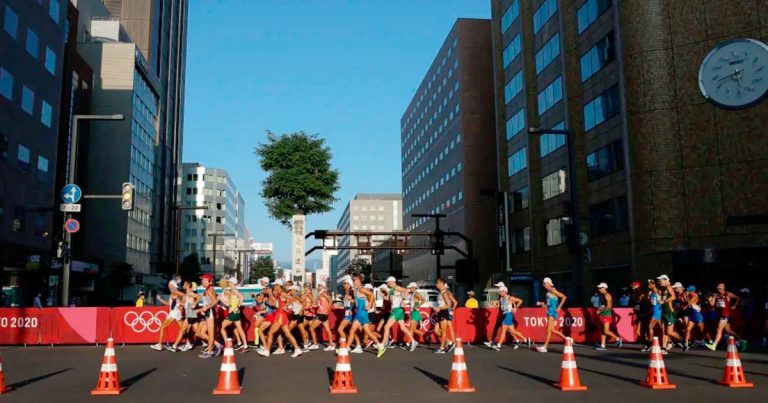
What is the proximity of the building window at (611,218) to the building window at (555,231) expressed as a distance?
441 cm

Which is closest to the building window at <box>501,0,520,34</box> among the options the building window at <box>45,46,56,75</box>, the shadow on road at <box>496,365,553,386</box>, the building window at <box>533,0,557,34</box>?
the building window at <box>533,0,557,34</box>

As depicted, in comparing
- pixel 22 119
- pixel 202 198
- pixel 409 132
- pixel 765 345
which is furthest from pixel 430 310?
pixel 202 198

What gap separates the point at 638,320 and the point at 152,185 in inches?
2352

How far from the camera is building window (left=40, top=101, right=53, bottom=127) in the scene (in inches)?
1436

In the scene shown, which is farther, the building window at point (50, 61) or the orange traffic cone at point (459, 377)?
the building window at point (50, 61)

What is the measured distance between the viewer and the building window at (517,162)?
158 ft

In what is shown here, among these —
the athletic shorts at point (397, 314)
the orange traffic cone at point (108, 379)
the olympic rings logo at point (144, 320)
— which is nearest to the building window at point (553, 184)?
the athletic shorts at point (397, 314)

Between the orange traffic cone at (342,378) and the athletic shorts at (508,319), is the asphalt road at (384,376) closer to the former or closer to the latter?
the orange traffic cone at (342,378)

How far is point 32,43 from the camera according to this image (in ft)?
115

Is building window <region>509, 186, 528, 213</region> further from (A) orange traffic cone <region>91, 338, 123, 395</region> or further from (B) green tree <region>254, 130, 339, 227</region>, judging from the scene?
(A) orange traffic cone <region>91, 338, 123, 395</region>

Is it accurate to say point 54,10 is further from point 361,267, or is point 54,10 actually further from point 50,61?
point 361,267

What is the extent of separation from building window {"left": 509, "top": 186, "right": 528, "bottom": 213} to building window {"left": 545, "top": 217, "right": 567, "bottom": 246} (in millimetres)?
4747

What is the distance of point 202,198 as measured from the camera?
123m

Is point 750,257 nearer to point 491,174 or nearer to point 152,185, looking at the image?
point 491,174
